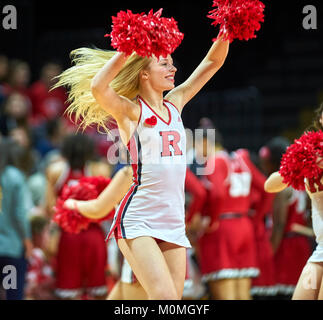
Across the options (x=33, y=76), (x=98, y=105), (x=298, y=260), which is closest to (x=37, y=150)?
(x=33, y=76)

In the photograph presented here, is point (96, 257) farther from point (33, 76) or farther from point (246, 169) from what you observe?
point (33, 76)

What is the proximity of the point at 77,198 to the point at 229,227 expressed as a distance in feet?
7.92

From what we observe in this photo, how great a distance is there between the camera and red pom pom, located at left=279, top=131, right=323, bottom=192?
12.2 ft

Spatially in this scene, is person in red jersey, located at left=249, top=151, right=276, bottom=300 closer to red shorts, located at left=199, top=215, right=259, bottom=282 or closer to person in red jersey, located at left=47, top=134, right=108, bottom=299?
red shorts, located at left=199, top=215, right=259, bottom=282

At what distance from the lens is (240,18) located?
3857 millimetres

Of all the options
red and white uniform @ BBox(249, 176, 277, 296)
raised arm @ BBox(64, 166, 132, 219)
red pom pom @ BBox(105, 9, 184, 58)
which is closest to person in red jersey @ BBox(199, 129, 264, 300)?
red and white uniform @ BBox(249, 176, 277, 296)

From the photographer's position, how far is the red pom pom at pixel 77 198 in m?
4.48

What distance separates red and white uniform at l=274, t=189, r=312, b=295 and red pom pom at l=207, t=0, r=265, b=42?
10.3 ft

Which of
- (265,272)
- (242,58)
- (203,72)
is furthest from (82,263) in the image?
(242,58)

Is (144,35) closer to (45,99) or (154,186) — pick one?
(154,186)

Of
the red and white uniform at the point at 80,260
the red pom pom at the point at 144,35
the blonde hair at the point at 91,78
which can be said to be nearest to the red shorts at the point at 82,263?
the red and white uniform at the point at 80,260

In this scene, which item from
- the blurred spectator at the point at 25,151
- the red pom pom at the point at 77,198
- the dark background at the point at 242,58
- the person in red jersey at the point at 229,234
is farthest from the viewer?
the dark background at the point at 242,58

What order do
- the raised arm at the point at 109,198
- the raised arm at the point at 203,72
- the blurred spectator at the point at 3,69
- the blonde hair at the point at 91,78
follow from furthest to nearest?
the blurred spectator at the point at 3,69 → the raised arm at the point at 109,198 → the raised arm at the point at 203,72 → the blonde hair at the point at 91,78

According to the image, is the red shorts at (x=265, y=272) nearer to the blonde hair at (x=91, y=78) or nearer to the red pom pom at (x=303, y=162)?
the red pom pom at (x=303, y=162)
